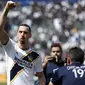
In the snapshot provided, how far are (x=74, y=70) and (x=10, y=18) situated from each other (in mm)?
16298

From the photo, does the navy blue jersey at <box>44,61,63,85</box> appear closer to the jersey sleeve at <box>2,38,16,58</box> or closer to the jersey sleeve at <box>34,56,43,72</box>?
the jersey sleeve at <box>34,56,43,72</box>

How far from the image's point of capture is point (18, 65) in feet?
20.9

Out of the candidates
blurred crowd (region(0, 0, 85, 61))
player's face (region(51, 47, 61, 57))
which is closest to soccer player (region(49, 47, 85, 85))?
player's face (region(51, 47, 61, 57))

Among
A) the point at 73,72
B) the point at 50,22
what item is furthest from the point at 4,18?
the point at 50,22

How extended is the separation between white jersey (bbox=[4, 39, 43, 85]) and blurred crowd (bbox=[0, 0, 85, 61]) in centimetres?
1348

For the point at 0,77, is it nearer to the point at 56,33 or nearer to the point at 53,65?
the point at 56,33

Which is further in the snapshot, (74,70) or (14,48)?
(14,48)

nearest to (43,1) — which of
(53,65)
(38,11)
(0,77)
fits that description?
(38,11)

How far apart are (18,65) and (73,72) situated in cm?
119

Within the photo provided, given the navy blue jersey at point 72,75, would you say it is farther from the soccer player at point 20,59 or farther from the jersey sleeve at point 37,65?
the jersey sleeve at point 37,65

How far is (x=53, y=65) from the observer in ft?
25.0

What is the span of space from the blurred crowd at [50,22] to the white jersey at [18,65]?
1348cm

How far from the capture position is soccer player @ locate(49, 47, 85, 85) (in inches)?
215

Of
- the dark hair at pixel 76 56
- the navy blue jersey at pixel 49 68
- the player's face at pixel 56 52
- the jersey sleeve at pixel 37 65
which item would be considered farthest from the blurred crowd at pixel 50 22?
the dark hair at pixel 76 56
